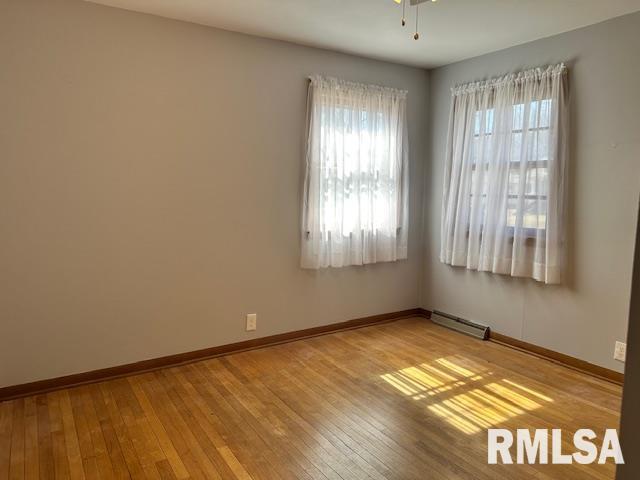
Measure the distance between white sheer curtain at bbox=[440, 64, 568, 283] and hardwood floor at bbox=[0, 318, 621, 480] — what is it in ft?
2.90

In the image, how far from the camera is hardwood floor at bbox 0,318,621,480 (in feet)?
6.84

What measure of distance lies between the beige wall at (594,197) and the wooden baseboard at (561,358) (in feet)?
0.13

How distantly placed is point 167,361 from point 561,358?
3.00m

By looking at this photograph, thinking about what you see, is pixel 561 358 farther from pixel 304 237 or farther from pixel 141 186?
pixel 141 186

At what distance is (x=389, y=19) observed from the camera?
301cm

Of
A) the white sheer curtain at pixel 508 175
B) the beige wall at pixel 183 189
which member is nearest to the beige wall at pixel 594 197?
the beige wall at pixel 183 189

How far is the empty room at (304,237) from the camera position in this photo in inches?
94.3

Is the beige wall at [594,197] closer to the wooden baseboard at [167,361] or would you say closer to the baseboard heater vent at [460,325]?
the baseboard heater vent at [460,325]

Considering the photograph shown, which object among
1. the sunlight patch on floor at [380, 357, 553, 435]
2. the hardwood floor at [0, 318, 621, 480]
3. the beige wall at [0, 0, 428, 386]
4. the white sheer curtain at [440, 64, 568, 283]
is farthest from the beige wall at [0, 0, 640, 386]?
the sunlight patch on floor at [380, 357, 553, 435]

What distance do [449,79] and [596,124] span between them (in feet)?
4.94

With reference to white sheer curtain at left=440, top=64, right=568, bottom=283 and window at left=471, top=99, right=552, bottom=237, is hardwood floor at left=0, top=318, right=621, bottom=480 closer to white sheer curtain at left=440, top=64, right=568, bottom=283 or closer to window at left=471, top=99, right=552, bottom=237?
white sheer curtain at left=440, top=64, right=568, bottom=283

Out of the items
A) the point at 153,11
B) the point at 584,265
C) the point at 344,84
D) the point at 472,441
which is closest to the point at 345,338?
the point at 472,441

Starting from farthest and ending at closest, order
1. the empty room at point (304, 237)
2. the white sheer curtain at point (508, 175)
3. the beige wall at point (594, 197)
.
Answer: the white sheer curtain at point (508, 175)
the beige wall at point (594, 197)
the empty room at point (304, 237)

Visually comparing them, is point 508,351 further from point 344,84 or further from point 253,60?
point 253,60
